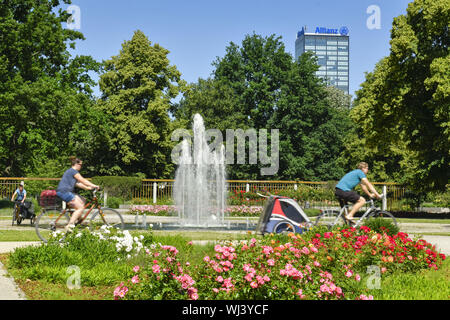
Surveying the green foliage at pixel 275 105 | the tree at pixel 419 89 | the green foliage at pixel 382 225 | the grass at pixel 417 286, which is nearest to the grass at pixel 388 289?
the grass at pixel 417 286

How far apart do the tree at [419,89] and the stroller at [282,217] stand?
1751 centimetres

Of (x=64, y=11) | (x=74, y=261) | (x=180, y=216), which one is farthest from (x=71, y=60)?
(x=74, y=261)

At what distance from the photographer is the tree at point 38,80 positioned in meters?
24.1

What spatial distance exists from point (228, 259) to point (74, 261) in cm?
270

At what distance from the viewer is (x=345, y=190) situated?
11680 mm

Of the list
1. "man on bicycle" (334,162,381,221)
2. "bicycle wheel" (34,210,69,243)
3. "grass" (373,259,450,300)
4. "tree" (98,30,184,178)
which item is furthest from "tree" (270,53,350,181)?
"grass" (373,259,450,300)

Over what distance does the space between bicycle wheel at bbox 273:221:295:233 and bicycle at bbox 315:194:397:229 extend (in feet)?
2.32

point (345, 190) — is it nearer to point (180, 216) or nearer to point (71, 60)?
point (180, 216)

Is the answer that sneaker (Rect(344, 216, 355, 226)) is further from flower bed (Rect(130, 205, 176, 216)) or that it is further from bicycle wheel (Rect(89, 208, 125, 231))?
flower bed (Rect(130, 205, 176, 216))

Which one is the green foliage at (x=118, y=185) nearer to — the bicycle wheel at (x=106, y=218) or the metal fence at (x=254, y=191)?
the metal fence at (x=254, y=191)

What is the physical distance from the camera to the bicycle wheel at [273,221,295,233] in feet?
37.5

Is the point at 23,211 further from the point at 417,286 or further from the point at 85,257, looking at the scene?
the point at 417,286

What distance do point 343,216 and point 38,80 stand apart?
19.3 meters
